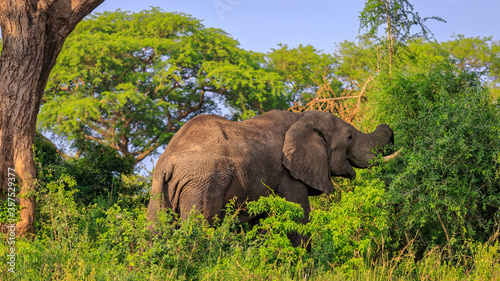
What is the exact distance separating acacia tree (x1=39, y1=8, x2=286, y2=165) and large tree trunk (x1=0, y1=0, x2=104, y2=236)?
14579mm

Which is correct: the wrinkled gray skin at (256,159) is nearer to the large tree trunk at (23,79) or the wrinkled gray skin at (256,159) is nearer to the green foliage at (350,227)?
the green foliage at (350,227)

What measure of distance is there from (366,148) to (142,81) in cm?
1962

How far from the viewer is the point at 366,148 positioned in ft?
28.7

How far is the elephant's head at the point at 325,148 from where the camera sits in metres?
8.06

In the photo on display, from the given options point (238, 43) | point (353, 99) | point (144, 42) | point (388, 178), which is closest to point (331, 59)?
point (238, 43)

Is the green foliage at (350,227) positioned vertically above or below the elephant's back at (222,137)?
below

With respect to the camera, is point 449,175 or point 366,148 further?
point 366,148

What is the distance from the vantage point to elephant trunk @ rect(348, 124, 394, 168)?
8.73 meters

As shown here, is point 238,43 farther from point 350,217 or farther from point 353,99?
point 350,217

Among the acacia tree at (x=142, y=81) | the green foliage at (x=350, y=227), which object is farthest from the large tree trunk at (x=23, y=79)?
the acacia tree at (x=142, y=81)

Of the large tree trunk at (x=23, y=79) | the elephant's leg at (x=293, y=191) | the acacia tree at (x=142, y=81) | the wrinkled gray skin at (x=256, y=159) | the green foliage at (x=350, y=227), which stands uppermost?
the acacia tree at (x=142, y=81)

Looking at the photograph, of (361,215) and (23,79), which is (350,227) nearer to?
(361,215)

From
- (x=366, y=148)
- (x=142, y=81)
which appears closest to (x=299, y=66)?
(x=142, y=81)

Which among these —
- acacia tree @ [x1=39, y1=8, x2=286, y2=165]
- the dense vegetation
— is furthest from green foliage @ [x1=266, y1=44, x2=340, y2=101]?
the dense vegetation
